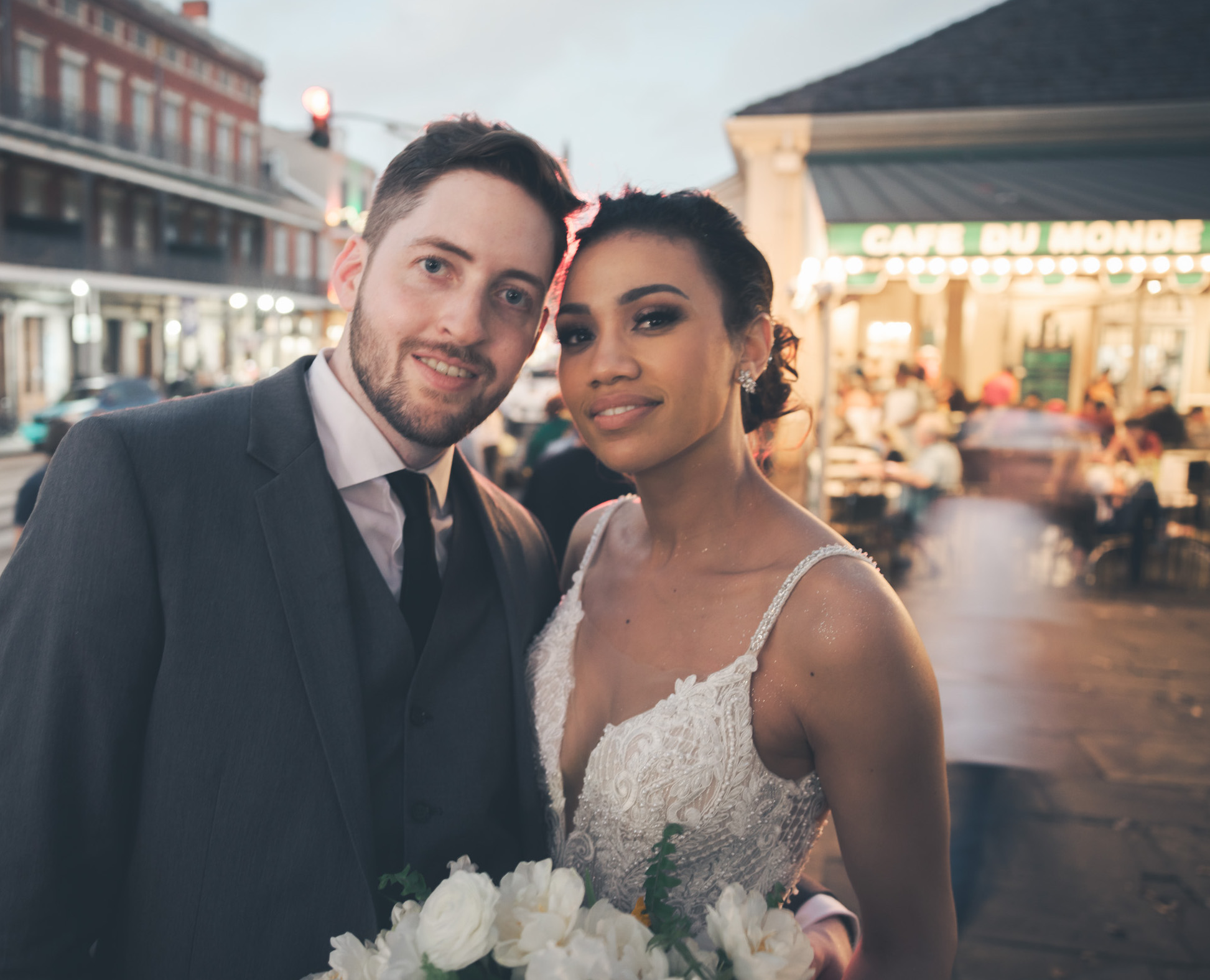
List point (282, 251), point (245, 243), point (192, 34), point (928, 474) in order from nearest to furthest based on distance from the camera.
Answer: point (928, 474), point (192, 34), point (245, 243), point (282, 251)

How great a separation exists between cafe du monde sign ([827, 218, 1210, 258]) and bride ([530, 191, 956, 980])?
5.55m

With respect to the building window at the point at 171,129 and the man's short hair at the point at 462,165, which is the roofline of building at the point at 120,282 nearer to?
the building window at the point at 171,129

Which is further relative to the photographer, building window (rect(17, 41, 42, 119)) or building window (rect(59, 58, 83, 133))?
building window (rect(59, 58, 83, 133))

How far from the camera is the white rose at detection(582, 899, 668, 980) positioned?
1105mm

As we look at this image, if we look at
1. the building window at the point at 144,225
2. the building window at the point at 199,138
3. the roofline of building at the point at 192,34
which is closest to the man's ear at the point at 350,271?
the building window at the point at 144,225

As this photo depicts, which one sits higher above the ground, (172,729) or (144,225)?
(144,225)

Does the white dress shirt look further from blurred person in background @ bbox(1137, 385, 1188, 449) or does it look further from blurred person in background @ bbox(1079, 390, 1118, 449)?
blurred person in background @ bbox(1137, 385, 1188, 449)

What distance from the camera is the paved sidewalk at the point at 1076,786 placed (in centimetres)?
331

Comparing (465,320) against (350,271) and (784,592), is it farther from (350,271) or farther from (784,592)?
(784,592)

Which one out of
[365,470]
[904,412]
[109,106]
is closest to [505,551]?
[365,470]

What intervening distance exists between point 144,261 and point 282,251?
34.6ft

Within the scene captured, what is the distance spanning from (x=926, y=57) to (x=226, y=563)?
1377 cm

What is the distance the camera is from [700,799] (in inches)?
71.5

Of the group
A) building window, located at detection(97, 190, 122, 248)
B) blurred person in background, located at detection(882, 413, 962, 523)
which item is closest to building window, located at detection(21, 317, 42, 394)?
building window, located at detection(97, 190, 122, 248)
